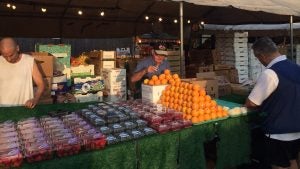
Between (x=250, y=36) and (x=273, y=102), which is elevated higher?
(x=250, y=36)

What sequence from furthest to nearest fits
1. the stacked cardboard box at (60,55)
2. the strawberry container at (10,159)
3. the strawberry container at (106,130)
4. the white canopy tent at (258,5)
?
the stacked cardboard box at (60,55)
the white canopy tent at (258,5)
the strawberry container at (106,130)
the strawberry container at (10,159)

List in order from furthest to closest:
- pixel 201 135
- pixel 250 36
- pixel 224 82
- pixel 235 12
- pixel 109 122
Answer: pixel 250 36
pixel 235 12
pixel 224 82
pixel 201 135
pixel 109 122

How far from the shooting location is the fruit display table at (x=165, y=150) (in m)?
2.69

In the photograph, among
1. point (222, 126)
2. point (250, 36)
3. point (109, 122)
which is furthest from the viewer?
point (250, 36)

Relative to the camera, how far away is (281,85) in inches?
140

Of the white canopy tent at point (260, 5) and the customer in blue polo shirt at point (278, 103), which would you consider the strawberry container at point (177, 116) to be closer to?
the customer in blue polo shirt at point (278, 103)

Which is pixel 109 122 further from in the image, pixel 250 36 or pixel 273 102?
pixel 250 36

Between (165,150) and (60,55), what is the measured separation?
4.03 m

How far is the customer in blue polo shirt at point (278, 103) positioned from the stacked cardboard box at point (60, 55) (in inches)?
160

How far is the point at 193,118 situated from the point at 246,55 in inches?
241

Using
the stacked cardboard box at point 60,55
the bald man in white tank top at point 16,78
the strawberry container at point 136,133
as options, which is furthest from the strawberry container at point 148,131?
the stacked cardboard box at point 60,55

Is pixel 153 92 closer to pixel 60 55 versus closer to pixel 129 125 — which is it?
pixel 129 125

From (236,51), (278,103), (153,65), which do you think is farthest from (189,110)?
(236,51)

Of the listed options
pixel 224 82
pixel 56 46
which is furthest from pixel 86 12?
pixel 224 82
